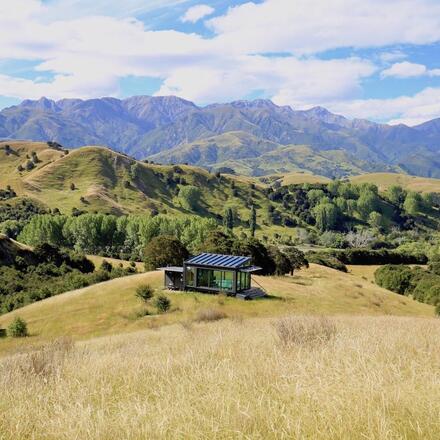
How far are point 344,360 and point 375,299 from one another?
4713 cm

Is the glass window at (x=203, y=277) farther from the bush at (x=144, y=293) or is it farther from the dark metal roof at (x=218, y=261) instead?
the bush at (x=144, y=293)

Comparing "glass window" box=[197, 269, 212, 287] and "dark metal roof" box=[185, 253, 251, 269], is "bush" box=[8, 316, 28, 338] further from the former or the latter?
"glass window" box=[197, 269, 212, 287]

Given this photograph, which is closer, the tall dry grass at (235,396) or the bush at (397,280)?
the tall dry grass at (235,396)

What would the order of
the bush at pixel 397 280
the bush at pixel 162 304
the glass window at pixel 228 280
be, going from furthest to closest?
the bush at pixel 397 280 → the glass window at pixel 228 280 → the bush at pixel 162 304

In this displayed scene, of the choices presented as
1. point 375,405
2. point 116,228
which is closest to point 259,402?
point 375,405

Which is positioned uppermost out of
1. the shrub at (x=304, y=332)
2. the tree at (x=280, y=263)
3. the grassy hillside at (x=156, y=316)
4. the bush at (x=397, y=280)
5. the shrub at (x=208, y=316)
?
the shrub at (x=304, y=332)

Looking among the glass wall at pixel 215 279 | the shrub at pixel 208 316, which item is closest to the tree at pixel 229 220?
the glass wall at pixel 215 279

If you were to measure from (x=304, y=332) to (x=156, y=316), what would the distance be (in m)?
28.7

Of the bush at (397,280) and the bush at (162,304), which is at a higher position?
the bush at (162,304)

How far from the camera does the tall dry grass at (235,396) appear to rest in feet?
15.5

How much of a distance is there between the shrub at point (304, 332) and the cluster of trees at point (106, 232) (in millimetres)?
101675

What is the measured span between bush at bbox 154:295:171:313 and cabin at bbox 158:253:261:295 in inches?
218

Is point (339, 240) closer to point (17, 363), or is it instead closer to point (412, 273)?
point (412, 273)

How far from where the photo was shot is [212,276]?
4578 centimetres
